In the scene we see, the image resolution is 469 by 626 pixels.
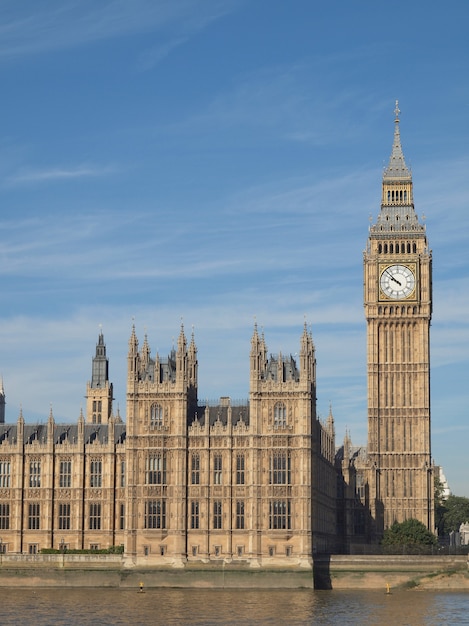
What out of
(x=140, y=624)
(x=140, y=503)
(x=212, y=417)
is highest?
(x=212, y=417)

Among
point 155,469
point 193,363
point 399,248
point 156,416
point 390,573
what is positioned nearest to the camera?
point 390,573

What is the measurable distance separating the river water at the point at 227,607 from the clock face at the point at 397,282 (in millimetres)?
56396

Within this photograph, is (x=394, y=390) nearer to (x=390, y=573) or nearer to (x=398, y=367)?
(x=398, y=367)

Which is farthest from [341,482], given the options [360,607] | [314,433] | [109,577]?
[360,607]

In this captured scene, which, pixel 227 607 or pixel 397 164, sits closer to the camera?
pixel 227 607

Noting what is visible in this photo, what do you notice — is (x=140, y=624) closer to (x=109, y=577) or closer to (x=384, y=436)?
(x=109, y=577)

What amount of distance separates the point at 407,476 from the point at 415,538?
17994mm

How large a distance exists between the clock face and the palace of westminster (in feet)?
47.2

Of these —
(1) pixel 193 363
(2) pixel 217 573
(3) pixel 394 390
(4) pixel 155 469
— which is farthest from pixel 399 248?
(2) pixel 217 573

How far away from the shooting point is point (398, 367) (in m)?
179

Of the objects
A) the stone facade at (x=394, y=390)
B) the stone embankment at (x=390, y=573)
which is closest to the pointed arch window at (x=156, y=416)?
the stone embankment at (x=390, y=573)

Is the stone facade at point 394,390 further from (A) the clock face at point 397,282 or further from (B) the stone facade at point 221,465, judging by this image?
(B) the stone facade at point 221,465

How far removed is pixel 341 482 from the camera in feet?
577

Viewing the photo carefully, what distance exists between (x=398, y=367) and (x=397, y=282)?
39.4ft
